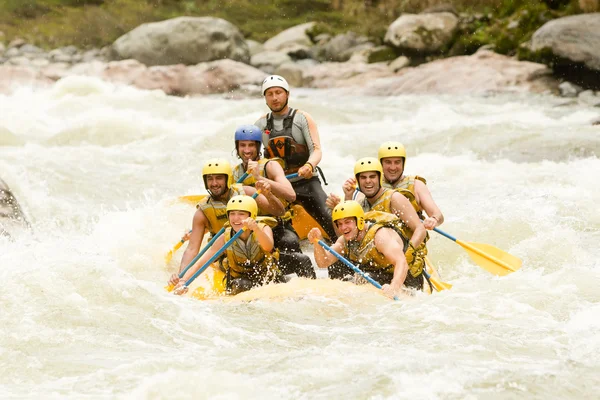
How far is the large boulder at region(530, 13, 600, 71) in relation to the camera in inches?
702

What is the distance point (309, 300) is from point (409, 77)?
1507 centimetres

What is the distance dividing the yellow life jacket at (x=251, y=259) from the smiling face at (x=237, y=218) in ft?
0.41

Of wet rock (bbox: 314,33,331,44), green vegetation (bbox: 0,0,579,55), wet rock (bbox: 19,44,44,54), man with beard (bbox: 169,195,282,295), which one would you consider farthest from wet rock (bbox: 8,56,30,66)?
man with beard (bbox: 169,195,282,295)

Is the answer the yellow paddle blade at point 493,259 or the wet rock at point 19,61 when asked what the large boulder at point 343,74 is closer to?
the wet rock at point 19,61

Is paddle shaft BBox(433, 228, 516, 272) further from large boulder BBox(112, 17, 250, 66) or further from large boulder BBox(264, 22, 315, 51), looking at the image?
large boulder BBox(264, 22, 315, 51)

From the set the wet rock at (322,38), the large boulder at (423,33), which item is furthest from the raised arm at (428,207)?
the wet rock at (322,38)

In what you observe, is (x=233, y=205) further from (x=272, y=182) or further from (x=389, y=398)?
(x=389, y=398)

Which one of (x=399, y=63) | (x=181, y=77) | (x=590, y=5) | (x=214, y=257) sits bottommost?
(x=214, y=257)

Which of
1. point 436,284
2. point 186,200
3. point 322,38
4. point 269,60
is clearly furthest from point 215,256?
point 322,38

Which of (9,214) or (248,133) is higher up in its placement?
(248,133)

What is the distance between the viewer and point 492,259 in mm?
6805

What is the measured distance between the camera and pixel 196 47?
81.4 ft

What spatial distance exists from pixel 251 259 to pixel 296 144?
50.4 inches

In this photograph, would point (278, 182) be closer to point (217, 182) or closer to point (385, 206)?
point (217, 182)
